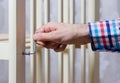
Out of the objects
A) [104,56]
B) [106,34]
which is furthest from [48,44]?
[104,56]

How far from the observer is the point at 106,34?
2.05ft

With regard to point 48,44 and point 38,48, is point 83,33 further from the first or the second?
point 38,48

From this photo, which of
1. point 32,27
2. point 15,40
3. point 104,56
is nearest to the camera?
point 15,40

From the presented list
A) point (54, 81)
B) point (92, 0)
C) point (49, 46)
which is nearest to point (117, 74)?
point (54, 81)

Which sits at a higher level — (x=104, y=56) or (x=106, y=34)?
(x=106, y=34)

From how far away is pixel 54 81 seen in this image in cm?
160

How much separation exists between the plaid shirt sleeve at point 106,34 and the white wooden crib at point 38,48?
0.15 meters

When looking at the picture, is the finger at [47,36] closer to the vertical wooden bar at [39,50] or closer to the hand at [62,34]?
the hand at [62,34]

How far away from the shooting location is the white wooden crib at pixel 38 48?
2.00ft

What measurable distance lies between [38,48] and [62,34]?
0.61 ft

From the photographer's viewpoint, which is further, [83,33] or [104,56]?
[104,56]

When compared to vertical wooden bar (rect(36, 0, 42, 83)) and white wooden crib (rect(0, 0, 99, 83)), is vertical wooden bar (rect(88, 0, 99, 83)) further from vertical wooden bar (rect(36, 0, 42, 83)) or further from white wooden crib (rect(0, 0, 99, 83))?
vertical wooden bar (rect(36, 0, 42, 83))

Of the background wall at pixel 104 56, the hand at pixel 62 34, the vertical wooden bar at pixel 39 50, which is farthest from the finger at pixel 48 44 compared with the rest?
the background wall at pixel 104 56

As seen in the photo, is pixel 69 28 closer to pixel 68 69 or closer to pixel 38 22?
pixel 38 22
